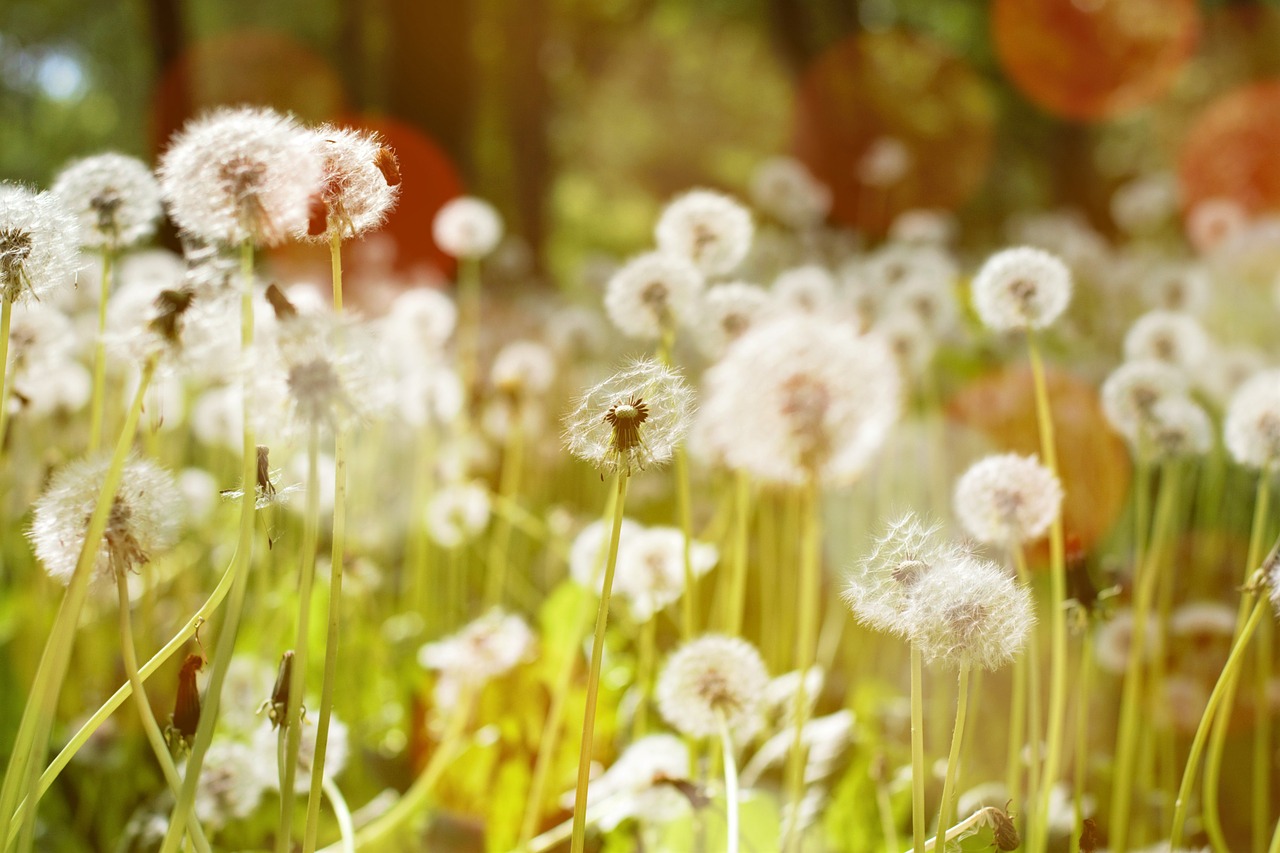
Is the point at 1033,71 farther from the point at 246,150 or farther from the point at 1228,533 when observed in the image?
the point at 246,150

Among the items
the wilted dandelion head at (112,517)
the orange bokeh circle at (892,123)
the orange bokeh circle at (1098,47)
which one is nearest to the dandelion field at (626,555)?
the wilted dandelion head at (112,517)

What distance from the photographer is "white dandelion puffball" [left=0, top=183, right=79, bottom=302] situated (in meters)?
0.97

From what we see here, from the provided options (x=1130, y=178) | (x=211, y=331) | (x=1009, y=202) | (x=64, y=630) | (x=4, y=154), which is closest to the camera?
(x=64, y=630)

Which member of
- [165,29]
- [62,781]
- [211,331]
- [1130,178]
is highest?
[1130,178]

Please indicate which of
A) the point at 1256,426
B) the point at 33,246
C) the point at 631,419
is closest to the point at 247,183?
the point at 33,246

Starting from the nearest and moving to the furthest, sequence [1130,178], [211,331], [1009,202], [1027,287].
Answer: [211,331] → [1027,287] → [1130,178] → [1009,202]

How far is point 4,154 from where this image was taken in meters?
10.4

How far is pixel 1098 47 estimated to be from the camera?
38.5ft

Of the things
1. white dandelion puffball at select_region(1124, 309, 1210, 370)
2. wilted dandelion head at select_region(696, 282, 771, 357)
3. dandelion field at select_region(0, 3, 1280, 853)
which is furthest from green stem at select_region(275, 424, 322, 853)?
white dandelion puffball at select_region(1124, 309, 1210, 370)

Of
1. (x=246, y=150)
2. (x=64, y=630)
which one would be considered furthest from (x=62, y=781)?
(x=246, y=150)

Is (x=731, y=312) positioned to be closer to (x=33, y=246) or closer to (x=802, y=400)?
(x=802, y=400)

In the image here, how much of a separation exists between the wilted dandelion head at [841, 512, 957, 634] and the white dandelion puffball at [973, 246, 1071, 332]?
454mm

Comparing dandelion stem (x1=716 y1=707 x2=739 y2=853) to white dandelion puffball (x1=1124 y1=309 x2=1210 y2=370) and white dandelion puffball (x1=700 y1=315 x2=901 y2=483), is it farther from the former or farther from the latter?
white dandelion puffball (x1=1124 y1=309 x2=1210 y2=370)

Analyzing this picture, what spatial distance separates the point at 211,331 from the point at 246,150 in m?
0.17
